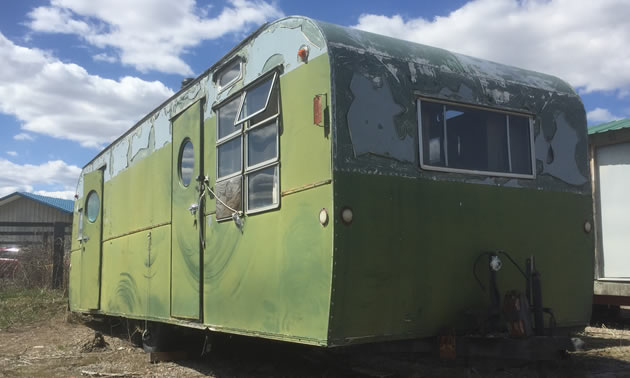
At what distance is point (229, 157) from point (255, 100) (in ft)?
2.08

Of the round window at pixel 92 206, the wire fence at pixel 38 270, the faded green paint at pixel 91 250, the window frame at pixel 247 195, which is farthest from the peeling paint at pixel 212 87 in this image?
the wire fence at pixel 38 270

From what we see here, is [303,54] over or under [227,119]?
over

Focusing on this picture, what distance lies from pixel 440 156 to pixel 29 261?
1267 centimetres

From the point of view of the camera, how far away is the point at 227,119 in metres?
5.90

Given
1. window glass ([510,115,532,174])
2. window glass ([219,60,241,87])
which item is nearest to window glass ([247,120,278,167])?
window glass ([219,60,241,87])

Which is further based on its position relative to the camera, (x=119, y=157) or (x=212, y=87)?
(x=119, y=157)

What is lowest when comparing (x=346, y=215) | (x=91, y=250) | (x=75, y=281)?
(x=75, y=281)

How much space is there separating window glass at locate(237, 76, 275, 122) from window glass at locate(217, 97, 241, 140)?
0.42 ft

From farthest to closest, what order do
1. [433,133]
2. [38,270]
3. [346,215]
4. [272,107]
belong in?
[38,270]
[272,107]
[433,133]
[346,215]

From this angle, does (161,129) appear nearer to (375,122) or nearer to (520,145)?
(375,122)

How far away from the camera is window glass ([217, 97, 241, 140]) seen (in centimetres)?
575

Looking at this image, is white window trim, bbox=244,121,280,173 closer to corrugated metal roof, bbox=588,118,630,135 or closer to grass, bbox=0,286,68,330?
corrugated metal roof, bbox=588,118,630,135

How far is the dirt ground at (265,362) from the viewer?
17.7 feet

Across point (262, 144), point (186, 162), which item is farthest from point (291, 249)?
point (186, 162)
